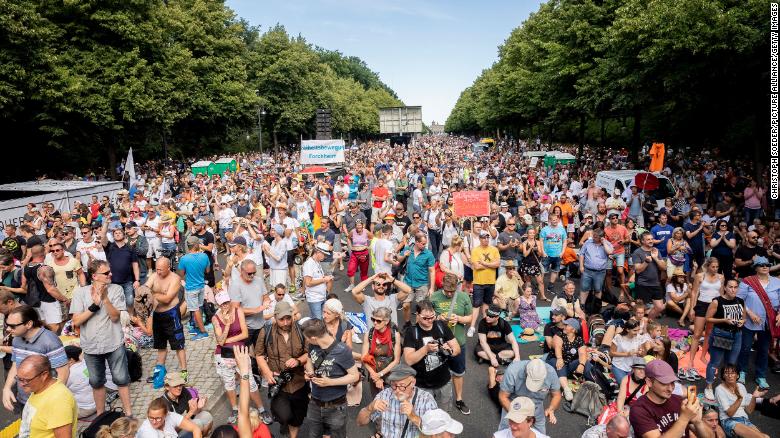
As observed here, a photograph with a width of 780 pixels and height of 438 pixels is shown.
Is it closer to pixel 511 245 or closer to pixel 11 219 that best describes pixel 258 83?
pixel 11 219

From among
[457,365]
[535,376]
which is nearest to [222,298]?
[457,365]

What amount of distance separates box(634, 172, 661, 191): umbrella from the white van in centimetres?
89

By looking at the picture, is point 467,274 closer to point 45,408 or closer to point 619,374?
point 619,374

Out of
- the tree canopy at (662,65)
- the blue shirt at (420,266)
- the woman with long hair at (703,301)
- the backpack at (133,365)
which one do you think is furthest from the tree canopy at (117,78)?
the woman with long hair at (703,301)

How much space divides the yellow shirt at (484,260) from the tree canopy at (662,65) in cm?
1045

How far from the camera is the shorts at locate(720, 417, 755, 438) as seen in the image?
515 centimetres

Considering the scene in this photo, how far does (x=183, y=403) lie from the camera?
4793mm

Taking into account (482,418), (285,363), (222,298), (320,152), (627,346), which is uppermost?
(320,152)

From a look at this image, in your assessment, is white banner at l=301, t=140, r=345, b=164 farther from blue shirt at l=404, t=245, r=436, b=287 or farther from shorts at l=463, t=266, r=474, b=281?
blue shirt at l=404, t=245, r=436, b=287

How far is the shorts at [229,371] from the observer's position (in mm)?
5621

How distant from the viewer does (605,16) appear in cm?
2470

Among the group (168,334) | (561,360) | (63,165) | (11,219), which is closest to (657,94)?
(561,360)

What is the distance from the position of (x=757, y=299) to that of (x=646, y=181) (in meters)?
8.73

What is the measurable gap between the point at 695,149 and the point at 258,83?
37755 millimetres
